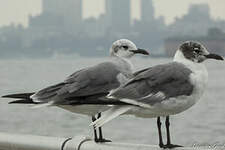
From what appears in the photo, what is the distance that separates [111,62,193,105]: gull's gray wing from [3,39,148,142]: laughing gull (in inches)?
9.5

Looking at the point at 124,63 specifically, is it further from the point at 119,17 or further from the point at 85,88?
the point at 119,17

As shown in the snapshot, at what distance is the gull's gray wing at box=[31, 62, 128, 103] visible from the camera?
4051 mm

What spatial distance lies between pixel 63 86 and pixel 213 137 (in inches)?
737

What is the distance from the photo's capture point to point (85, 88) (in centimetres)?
410

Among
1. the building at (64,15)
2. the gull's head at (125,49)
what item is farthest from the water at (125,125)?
the building at (64,15)

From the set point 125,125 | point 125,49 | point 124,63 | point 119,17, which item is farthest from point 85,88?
point 119,17

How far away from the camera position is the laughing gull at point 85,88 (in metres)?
3.97

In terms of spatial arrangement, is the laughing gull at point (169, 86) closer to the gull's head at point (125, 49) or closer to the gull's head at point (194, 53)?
the gull's head at point (194, 53)

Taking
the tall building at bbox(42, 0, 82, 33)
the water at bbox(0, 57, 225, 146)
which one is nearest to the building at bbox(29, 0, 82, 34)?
the tall building at bbox(42, 0, 82, 33)

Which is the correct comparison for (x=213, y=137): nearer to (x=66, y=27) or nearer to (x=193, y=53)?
(x=193, y=53)

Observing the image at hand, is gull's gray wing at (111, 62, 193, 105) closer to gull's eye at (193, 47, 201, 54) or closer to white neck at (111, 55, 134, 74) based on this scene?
gull's eye at (193, 47, 201, 54)

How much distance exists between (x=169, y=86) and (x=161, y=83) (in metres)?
0.06

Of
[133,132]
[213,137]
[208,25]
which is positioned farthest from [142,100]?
[208,25]

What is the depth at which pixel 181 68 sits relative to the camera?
12.8 ft
